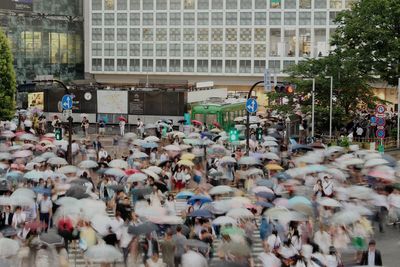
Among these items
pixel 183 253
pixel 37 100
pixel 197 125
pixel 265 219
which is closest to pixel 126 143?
pixel 197 125

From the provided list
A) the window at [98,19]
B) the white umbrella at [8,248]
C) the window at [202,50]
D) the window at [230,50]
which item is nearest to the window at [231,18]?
the window at [230,50]

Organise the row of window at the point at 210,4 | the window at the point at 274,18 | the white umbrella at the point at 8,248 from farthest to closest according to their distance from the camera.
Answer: the window at the point at 274,18
the row of window at the point at 210,4
the white umbrella at the point at 8,248

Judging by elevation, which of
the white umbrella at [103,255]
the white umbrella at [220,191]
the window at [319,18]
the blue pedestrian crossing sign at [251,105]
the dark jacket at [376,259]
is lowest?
the dark jacket at [376,259]

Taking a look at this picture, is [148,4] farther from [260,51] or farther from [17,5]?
[17,5]

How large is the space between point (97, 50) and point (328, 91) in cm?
4905

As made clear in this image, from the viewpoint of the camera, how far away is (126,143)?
4209 centimetres

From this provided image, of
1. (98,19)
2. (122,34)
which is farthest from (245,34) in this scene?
(98,19)

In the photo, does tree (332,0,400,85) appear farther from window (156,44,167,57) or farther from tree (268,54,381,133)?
window (156,44,167,57)

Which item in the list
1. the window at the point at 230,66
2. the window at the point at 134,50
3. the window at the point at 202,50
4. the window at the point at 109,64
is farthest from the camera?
the window at the point at 109,64

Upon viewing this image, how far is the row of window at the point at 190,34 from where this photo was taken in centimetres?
8488

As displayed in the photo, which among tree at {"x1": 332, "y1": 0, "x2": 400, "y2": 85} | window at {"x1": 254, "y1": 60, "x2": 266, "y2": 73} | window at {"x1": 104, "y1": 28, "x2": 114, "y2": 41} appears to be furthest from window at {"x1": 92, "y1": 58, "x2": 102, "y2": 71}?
tree at {"x1": 332, "y1": 0, "x2": 400, "y2": 85}

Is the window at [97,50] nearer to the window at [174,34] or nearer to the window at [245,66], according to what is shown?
the window at [174,34]

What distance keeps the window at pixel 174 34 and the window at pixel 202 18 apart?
7.50 ft

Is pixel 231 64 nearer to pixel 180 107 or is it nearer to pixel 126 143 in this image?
pixel 180 107
